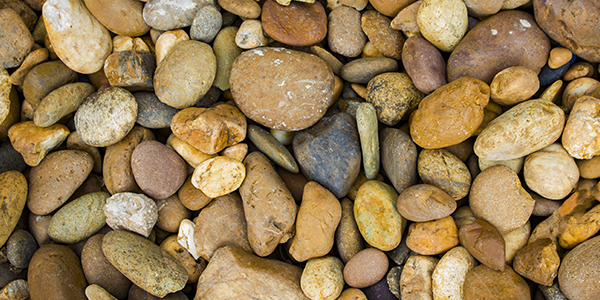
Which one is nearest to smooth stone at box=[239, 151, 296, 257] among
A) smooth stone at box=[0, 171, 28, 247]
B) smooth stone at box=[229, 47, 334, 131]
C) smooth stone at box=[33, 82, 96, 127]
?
smooth stone at box=[229, 47, 334, 131]

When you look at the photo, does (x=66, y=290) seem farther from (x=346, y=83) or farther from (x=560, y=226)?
(x=560, y=226)

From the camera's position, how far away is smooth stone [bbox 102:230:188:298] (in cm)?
227

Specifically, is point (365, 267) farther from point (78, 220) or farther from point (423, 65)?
point (78, 220)

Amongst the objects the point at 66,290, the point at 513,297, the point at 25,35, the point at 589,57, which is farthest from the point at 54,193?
the point at 589,57

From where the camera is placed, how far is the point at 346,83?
111 inches

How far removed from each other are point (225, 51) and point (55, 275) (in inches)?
78.2

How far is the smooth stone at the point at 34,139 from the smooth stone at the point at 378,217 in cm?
233

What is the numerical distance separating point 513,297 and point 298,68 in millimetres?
2032

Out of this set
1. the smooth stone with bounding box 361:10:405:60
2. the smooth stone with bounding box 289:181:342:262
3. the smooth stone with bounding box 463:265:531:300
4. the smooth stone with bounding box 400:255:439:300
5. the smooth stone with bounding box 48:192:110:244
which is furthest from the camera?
the smooth stone with bounding box 361:10:405:60

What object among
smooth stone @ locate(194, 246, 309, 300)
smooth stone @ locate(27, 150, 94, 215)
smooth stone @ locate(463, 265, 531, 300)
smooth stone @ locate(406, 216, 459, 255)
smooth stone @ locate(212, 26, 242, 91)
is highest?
smooth stone @ locate(212, 26, 242, 91)

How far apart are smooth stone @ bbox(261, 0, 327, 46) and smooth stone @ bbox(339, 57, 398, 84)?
0.32m

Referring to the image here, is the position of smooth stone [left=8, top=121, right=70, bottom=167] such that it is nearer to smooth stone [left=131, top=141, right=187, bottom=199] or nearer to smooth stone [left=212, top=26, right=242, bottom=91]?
smooth stone [left=131, top=141, right=187, bottom=199]

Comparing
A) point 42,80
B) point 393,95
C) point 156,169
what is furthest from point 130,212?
point 393,95

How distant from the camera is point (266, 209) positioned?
2385mm
